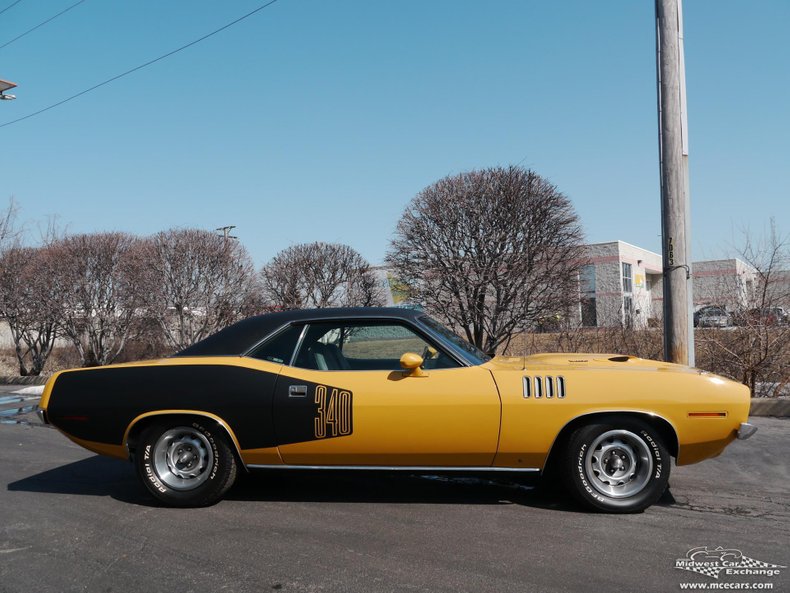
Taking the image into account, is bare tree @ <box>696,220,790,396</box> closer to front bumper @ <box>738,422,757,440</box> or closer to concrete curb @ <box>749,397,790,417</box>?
concrete curb @ <box>749,397,790,417</box>

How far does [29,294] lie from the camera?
17.6 metres

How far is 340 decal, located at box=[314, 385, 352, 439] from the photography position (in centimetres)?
461

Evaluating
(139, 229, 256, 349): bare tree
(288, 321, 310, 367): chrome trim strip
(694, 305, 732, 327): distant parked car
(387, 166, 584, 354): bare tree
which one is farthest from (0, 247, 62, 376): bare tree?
(694, 305, 732, 327): distant parked car

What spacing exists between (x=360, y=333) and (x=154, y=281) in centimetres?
1285

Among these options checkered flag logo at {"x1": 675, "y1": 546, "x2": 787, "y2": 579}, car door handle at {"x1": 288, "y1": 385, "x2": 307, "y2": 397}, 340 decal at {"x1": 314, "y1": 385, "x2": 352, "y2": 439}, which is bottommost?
checkered flag logo at {"x1": 675, "y1": 546, "x2": 787, "y2": 579}

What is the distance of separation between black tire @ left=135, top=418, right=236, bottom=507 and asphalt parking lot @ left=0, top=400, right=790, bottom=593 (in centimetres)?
13

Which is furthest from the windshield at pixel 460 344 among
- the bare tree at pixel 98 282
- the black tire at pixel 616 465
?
the bare tree at pixel 98 282

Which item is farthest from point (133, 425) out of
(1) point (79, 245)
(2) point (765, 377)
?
(1) point (79, 245)

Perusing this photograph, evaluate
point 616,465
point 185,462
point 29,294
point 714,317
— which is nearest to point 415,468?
point 616,465

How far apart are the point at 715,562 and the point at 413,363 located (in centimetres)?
213

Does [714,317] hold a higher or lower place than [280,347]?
higher

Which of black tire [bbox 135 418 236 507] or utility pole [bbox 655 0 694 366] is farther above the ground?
utility pole [bbox 655 0 694 366]

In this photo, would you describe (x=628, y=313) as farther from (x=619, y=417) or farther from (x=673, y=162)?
(x=619, y=417)

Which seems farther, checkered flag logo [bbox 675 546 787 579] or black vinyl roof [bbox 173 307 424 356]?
black vinyl roof [bbox 173 307 424 356]
